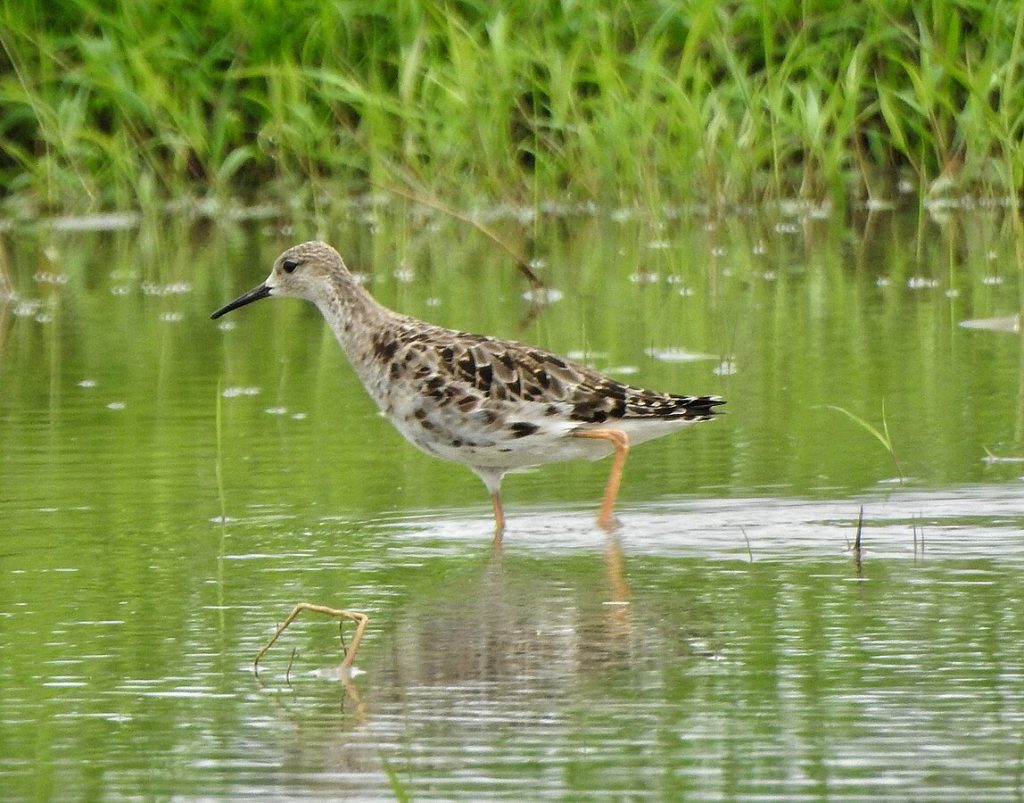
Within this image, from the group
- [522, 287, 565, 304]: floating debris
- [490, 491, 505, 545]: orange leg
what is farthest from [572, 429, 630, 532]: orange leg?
[522, 287, 565, 304]: floating debris

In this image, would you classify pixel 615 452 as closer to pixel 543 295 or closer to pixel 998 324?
pixel 998 324

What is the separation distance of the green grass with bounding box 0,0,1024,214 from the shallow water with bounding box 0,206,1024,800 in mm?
2491

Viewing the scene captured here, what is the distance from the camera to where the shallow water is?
487cm

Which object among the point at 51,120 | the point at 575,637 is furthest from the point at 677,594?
the point at 51,120

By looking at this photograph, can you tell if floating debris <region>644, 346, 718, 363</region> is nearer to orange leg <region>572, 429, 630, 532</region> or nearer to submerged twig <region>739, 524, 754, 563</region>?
orange leg <region>572, 429, 630, 532</region>

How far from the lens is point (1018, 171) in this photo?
13.6 m

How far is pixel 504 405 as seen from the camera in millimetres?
7801

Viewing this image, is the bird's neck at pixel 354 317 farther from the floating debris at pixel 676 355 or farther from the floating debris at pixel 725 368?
the floating debris at pixel 676 355

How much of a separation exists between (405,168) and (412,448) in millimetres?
7282

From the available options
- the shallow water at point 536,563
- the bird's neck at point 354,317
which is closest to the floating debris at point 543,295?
the shallow water at point 536,563

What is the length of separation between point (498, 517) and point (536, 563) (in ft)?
1.89

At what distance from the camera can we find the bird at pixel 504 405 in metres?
7.79

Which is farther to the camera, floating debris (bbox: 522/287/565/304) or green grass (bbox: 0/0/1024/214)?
green grass (bbox: 0/0/1024/214)

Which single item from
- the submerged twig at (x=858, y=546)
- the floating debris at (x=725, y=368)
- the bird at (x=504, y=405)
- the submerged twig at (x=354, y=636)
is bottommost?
the submerged twig at (x=354, y=636)
